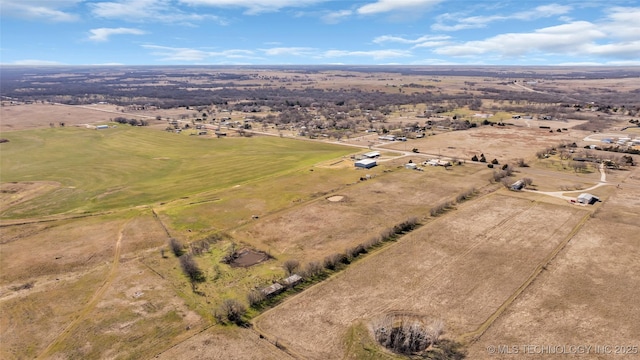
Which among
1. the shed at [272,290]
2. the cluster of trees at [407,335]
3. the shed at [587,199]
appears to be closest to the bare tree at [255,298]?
the shed at [272,290]

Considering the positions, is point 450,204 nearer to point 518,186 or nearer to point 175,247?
point 518,186

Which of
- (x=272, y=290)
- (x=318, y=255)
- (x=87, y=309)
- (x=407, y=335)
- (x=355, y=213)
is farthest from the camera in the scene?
(x=355, y=213)

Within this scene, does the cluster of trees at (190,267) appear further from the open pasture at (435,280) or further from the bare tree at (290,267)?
the open pasture at (435,280)

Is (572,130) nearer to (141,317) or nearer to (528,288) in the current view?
(528,288)

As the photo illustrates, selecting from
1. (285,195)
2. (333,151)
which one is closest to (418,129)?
(333,151)

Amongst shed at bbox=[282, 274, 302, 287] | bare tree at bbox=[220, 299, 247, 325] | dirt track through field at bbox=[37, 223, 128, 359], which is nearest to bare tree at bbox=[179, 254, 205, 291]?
bare tree at bbox=[220, 299, 247, 325]

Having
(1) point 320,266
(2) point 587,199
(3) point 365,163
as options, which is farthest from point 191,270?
(2) point 587,199
